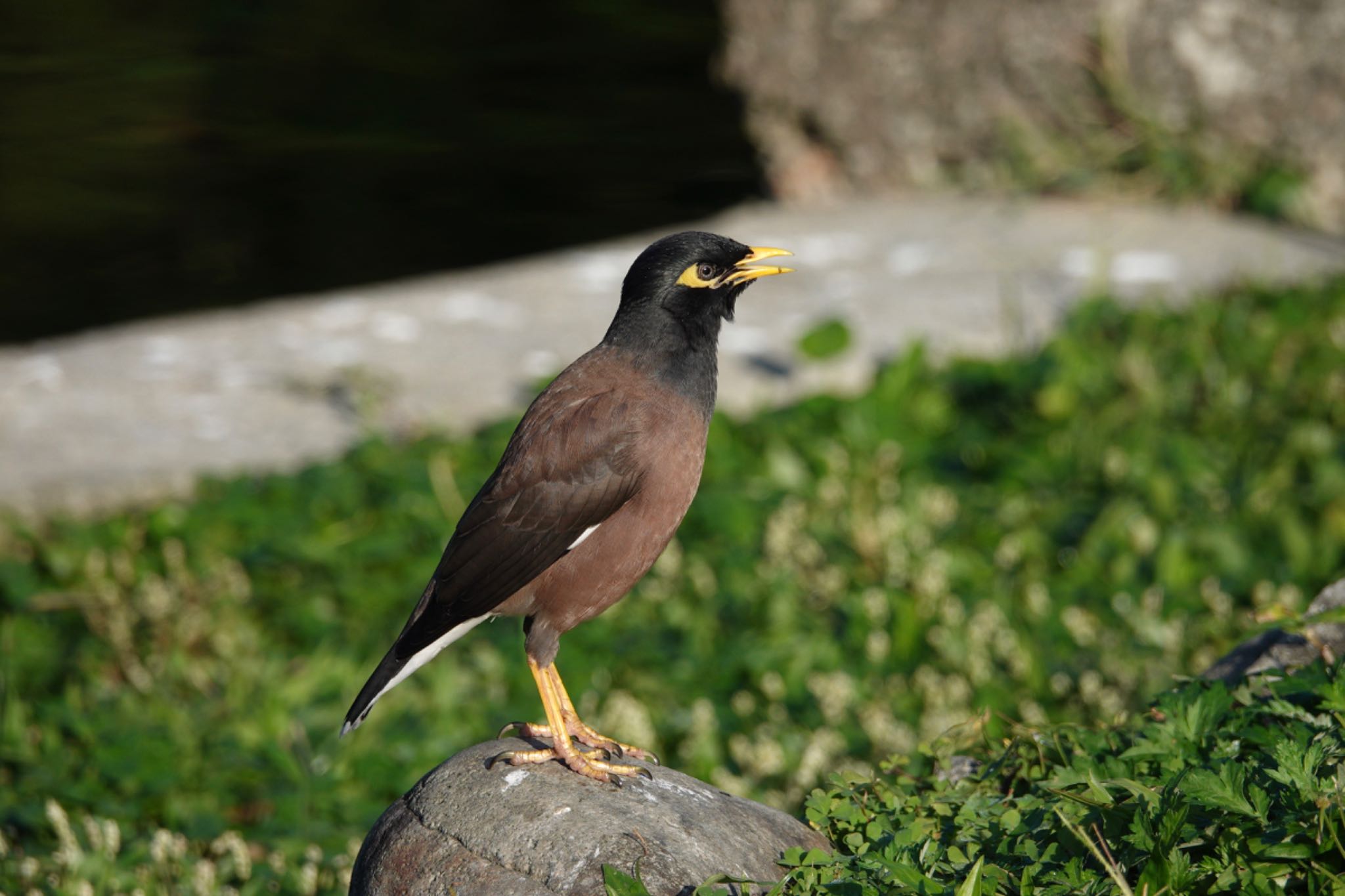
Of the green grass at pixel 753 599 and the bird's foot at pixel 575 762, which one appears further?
the green grass at pixel 753 599

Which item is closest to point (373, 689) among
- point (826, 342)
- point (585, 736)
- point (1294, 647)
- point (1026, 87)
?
point (585, 736)

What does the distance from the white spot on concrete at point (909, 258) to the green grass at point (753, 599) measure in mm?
1184

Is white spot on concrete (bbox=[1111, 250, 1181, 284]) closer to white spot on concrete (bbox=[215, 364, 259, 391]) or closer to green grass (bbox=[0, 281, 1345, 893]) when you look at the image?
green grass (bbox=[0, 281, 1345, 893])

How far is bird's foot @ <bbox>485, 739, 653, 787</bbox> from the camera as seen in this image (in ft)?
10.1

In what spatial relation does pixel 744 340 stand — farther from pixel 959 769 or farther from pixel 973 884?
pixel 973 884

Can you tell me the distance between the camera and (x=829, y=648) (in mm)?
5148

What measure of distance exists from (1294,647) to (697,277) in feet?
4.76

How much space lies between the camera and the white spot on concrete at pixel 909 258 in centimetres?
777

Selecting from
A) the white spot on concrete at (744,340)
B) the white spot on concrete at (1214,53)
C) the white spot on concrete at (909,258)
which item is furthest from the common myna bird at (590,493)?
the white spot on concrete at (1214,53)

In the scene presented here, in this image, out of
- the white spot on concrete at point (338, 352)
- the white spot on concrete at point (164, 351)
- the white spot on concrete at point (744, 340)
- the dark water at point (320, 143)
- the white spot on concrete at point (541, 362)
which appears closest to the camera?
the white spot on concrete at point (541, 362)

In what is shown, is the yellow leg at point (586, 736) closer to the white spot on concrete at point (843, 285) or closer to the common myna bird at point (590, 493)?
the common myna bird at point (590, 493)

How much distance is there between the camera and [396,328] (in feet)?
25.0

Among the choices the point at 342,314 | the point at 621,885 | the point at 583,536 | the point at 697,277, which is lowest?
the point at 342,314

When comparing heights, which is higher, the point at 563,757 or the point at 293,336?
the point at 563,757
